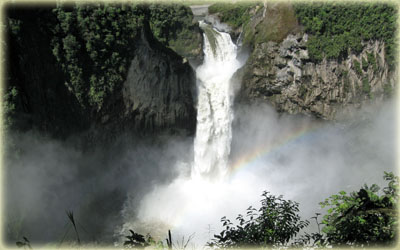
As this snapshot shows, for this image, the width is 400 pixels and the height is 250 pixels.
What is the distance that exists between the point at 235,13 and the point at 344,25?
25.2ft

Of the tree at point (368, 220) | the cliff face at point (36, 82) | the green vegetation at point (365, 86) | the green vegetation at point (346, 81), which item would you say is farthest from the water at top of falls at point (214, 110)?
the tree at point (368, 220)

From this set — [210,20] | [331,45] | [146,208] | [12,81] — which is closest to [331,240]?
[12,81]

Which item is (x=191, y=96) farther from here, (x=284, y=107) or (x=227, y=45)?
(x=284, y=107)

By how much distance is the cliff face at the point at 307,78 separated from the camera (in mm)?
18516

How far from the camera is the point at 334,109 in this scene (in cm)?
1933

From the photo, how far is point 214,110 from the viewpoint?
18.2 metres

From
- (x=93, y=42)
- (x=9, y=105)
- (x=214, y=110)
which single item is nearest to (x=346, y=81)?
(x=214, y=110)

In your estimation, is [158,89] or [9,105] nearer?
[9,105]

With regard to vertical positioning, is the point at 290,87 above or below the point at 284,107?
above

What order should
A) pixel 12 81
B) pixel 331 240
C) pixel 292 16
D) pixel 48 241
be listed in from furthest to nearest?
pixel 292 16
pixel 48 241
pixel 12 81
pixel 331 240

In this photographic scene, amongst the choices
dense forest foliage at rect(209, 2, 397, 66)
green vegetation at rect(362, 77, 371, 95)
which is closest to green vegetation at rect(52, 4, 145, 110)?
dense forest foliage at rect(209, 2, 397, 66)

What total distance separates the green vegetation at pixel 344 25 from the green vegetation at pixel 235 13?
4794 millimetres

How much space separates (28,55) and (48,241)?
6.51 m

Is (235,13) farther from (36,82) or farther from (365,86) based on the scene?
(36,82)
